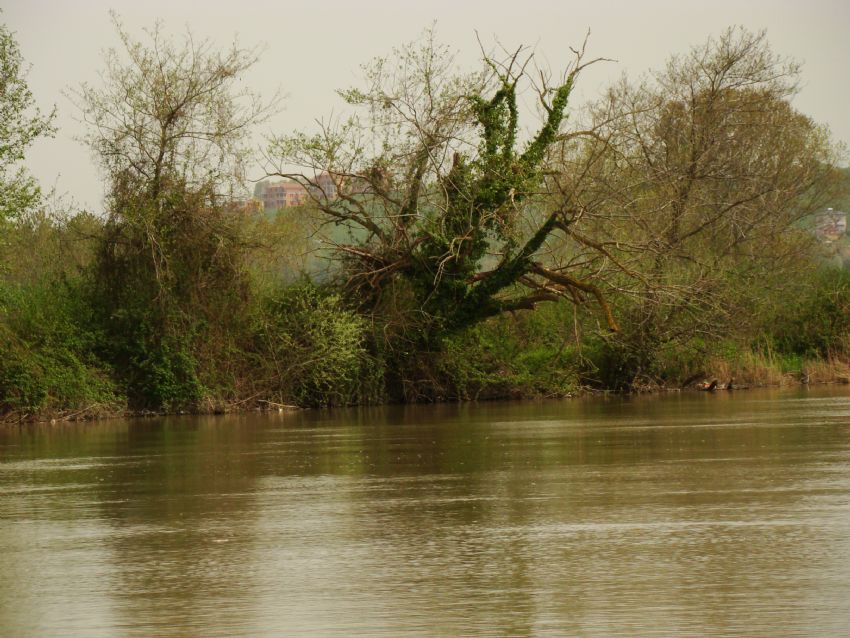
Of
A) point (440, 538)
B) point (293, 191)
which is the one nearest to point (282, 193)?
point (293, 191)

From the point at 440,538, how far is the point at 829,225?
218 ft

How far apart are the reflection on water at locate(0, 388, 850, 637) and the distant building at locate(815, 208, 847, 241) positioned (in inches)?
2070

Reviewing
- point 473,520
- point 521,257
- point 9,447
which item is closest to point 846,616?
point 473,520

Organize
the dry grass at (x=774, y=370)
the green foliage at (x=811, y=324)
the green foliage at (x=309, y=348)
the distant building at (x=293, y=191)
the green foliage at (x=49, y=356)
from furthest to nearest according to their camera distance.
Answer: the green foliage at (x=811, y=324) → the dry grass at (x=774, y=370) → the distant building at (x=293, y=191) → the green foliage at (x=309, y=348) → the green foliage at (x=49, y=356)

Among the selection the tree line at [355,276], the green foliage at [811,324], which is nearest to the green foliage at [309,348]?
the tree line at [355,276]

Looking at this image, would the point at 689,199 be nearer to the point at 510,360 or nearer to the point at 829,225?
the point at 510,360

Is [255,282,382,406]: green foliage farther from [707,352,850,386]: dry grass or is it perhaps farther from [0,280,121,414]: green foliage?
[707,352,850,386]: dry grass

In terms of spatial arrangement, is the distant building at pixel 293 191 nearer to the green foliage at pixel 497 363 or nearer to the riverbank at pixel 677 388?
the green foliage at pixel 497 363

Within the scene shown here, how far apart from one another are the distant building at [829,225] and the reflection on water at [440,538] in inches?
2070

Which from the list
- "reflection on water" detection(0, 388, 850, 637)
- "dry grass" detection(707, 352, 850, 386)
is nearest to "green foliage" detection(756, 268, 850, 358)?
"dry grass" detection(707, 352, 850, 386)

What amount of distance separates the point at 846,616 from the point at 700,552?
2.30 meters

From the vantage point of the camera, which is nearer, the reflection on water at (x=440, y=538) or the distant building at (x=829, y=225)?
the reflection on water at (x=440, y=538)

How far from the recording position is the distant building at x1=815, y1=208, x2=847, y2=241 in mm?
71625

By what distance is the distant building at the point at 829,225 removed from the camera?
7162cm
